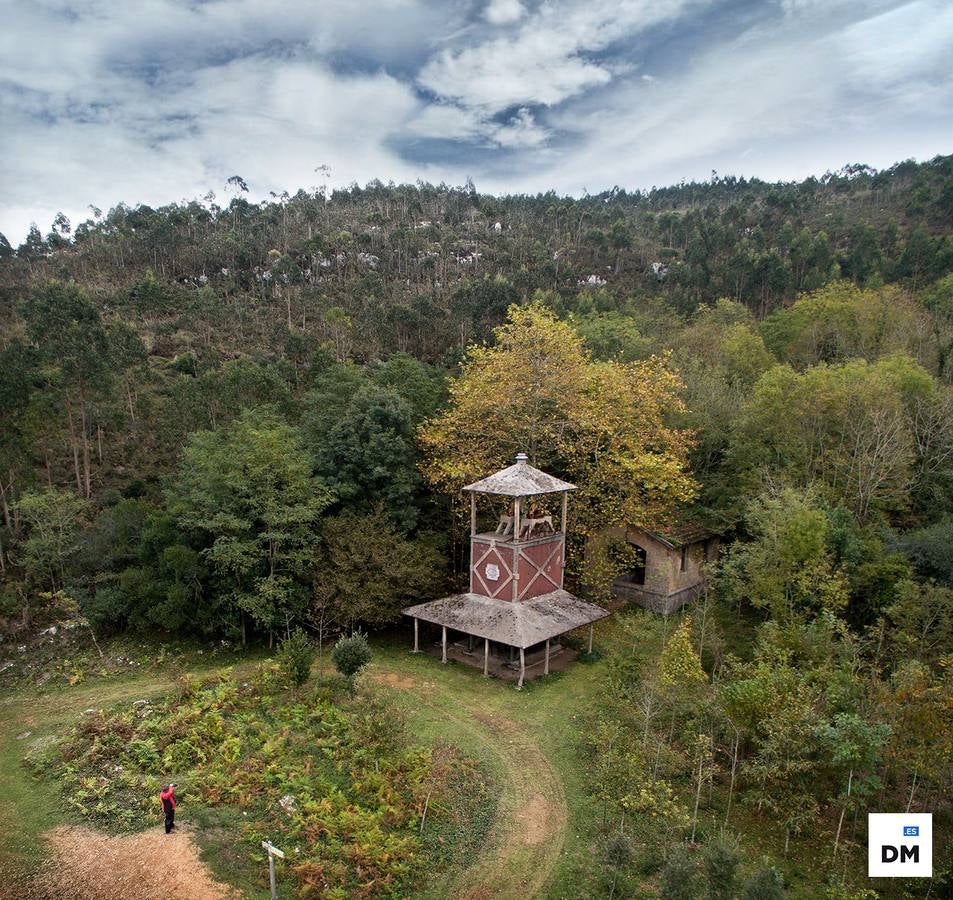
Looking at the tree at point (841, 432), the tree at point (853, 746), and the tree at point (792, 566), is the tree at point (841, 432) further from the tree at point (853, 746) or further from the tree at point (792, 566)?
the tree at point (853, 746)

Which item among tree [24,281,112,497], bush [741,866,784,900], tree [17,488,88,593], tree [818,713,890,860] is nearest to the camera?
bush [741,866,784,900]

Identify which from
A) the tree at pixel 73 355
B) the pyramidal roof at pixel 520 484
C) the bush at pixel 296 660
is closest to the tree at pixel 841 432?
the pyramidal roof at pixel 520 484

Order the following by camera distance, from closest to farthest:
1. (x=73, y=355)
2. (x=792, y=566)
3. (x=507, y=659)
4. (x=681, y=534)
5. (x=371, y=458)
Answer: (x=792, y=566) → (x=507, y=659) → (x=371, y=458) → (x=681, y=534) → (x=73, y=355)

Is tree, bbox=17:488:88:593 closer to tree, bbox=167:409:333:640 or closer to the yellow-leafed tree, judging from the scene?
tree, bbox=167:409:333:640

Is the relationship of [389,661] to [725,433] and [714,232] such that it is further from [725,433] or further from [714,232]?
[714,232]

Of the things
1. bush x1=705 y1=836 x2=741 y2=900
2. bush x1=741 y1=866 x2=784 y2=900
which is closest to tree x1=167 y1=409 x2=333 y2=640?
bush x1=705 y1=836 x2=741 y2=900

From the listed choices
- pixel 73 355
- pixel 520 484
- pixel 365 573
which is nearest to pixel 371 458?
pixel 365 573

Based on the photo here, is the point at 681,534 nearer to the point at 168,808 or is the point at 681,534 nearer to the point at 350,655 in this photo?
the point at 350,655
